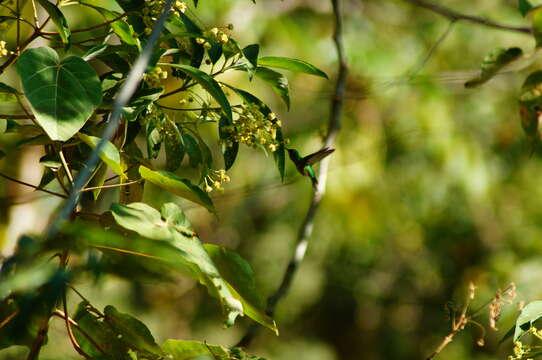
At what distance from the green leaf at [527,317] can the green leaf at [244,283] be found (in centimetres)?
26

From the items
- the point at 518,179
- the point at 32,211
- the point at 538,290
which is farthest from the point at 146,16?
the point at 518,179

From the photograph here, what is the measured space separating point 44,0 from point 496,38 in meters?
2.75

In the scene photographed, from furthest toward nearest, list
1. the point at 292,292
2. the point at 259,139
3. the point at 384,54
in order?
the point at 292,292 < the point at 384,54 < the point at 259,139

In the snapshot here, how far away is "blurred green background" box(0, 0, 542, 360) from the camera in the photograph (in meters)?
2.38

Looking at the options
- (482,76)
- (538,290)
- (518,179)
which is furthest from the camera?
(518,179)

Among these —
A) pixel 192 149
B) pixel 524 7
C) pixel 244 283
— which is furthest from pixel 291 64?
pixel 524 7

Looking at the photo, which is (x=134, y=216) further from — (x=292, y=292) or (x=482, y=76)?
(x=292, y=292)

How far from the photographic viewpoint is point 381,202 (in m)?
3.13

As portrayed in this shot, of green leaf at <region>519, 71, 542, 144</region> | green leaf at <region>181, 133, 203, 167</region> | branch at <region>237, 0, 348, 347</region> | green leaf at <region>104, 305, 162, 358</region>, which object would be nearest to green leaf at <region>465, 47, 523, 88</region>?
green leaf at <region>519, 71, 542, 144</region>

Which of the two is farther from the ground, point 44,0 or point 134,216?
point 44,0

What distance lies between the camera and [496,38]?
10.2ft

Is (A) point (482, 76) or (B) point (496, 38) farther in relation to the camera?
(B) point (496, 38)

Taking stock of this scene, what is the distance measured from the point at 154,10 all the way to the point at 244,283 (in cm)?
30

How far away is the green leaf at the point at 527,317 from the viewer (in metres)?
0.71
